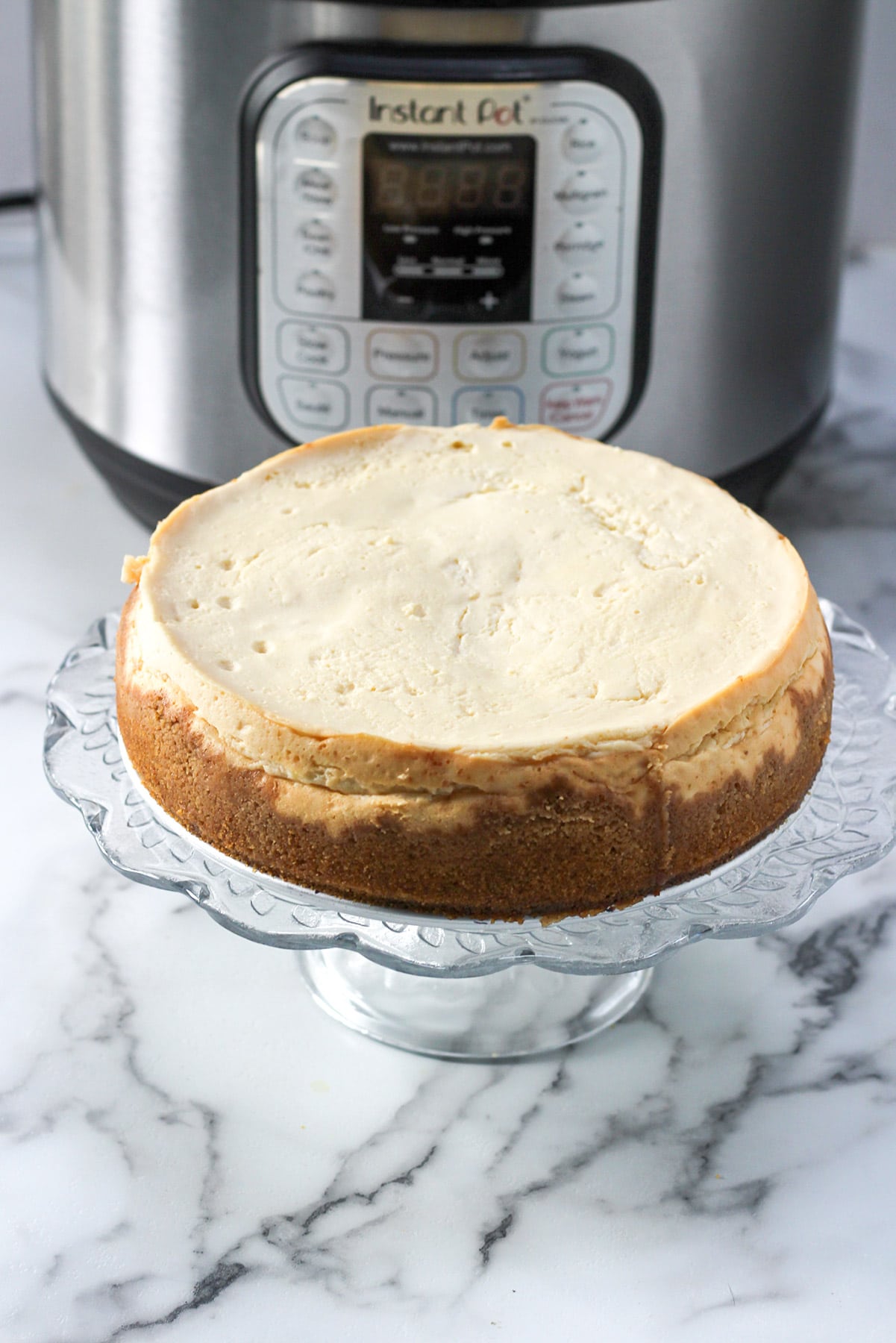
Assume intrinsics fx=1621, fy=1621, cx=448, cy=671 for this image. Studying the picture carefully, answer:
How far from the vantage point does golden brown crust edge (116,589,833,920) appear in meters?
0.70

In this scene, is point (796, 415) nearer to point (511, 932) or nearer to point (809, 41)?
point (809, 41)

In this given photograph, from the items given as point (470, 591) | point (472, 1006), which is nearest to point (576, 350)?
point (470, 591)

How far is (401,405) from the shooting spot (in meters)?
1.04

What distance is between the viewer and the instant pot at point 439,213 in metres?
0.95

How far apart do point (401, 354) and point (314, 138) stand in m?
0.14

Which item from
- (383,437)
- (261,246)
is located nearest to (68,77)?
(261,246)

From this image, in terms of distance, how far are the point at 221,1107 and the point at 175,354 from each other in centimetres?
51

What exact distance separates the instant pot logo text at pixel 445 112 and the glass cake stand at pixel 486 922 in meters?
0.34

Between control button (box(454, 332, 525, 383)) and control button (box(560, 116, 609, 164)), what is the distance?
114 mm

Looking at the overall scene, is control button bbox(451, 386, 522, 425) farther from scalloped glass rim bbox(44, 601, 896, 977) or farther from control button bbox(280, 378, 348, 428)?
scalloped glass rim bbox(44, 601, 896, 977)

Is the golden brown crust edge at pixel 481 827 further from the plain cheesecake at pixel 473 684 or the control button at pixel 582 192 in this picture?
the control button at pixel 582 192

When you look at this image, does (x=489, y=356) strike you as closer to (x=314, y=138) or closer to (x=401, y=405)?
(x=401, y=405)

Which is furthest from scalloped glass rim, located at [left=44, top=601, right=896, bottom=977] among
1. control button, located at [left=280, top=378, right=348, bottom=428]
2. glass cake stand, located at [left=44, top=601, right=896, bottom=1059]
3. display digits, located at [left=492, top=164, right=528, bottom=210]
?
display digits, located at [left=492, top=164, right=528, bottom=210]

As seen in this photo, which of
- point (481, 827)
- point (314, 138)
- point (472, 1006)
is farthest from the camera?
point (314, 138)
